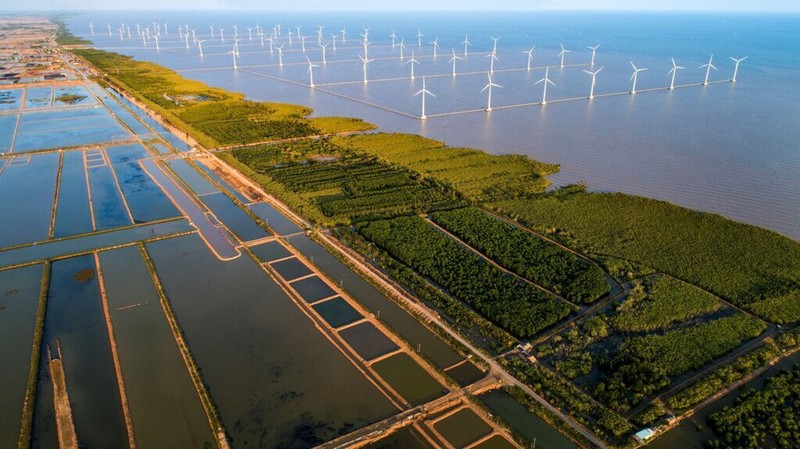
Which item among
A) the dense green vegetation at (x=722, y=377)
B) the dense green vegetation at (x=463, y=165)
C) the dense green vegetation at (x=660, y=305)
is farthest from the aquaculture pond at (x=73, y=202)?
the dense green vegetation at (x=722, y=377)

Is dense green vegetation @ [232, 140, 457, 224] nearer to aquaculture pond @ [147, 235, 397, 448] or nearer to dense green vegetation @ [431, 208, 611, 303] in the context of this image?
dense green vegetation @ [431, 208, 611, 303]

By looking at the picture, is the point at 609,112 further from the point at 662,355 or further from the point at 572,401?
the point at 572,401

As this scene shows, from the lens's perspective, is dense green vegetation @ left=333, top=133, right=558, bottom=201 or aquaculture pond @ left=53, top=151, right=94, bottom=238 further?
dense green vegetation @ left=333, top=133, right=558, bottom=201

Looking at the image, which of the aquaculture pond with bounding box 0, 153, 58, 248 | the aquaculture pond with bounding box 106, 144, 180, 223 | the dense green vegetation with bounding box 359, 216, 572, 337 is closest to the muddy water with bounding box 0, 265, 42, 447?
Result: the aquaculture pond with bounding box 0, 153, 58, 248

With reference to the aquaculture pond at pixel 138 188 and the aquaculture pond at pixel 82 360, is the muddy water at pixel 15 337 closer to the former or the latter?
the aquaculture pond at pixel 82 360

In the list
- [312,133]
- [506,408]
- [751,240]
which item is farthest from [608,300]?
[312,133]

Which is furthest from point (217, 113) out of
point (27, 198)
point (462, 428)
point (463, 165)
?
point (462, 428)
